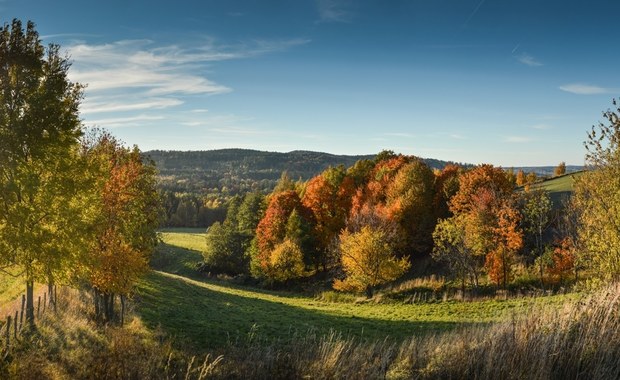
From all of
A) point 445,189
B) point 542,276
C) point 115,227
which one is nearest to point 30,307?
point 115,227

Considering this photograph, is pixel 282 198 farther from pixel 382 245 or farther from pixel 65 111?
pixel 65 111

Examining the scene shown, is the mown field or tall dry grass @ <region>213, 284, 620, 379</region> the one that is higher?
tall dry grass @ <region>213, 284, 620, 379</region>

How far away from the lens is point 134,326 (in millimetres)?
23344

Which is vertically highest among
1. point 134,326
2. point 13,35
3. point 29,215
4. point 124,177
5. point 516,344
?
point 13,35

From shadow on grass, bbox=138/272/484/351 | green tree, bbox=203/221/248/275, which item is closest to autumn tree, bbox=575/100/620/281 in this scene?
shadow on grass, bbox=138/272/484/351

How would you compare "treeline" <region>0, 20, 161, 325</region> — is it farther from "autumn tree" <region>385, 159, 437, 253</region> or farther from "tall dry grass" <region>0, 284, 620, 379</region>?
"autumn tree" <region>385, 159, 437, 253</region>

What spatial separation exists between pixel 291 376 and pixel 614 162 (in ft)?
71.6

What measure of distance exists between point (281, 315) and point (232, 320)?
6.22 m

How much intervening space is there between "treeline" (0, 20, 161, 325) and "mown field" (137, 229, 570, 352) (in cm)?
537

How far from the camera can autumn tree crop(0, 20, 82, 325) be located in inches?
696

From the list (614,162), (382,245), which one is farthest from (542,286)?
(614,162)

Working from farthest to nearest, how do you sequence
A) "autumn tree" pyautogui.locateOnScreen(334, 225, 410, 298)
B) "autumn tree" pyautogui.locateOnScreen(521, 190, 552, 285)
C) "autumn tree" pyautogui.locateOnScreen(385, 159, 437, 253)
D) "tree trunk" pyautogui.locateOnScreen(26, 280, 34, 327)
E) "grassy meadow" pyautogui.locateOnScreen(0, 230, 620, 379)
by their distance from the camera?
"autumn tree" pyautogui.locateOnScreen(385, 159, 437, 253)
"autumn tree" pyautogui.locateOnScreen(334, 225, 410, 298)
"autumn tree" pyautogui.locateOnScreen(521, 190, 552, 285)
"tree trunk" pyautogui.locateOnScreen(26, 280, 34, 327)
"grassy meadow" pyautogui.locateOnScreen(0, 230, 620, 379)

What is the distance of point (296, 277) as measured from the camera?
61500mm

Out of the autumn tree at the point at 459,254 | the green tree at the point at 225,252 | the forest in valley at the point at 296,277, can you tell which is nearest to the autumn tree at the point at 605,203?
the forest in valley at the point at 296,277
